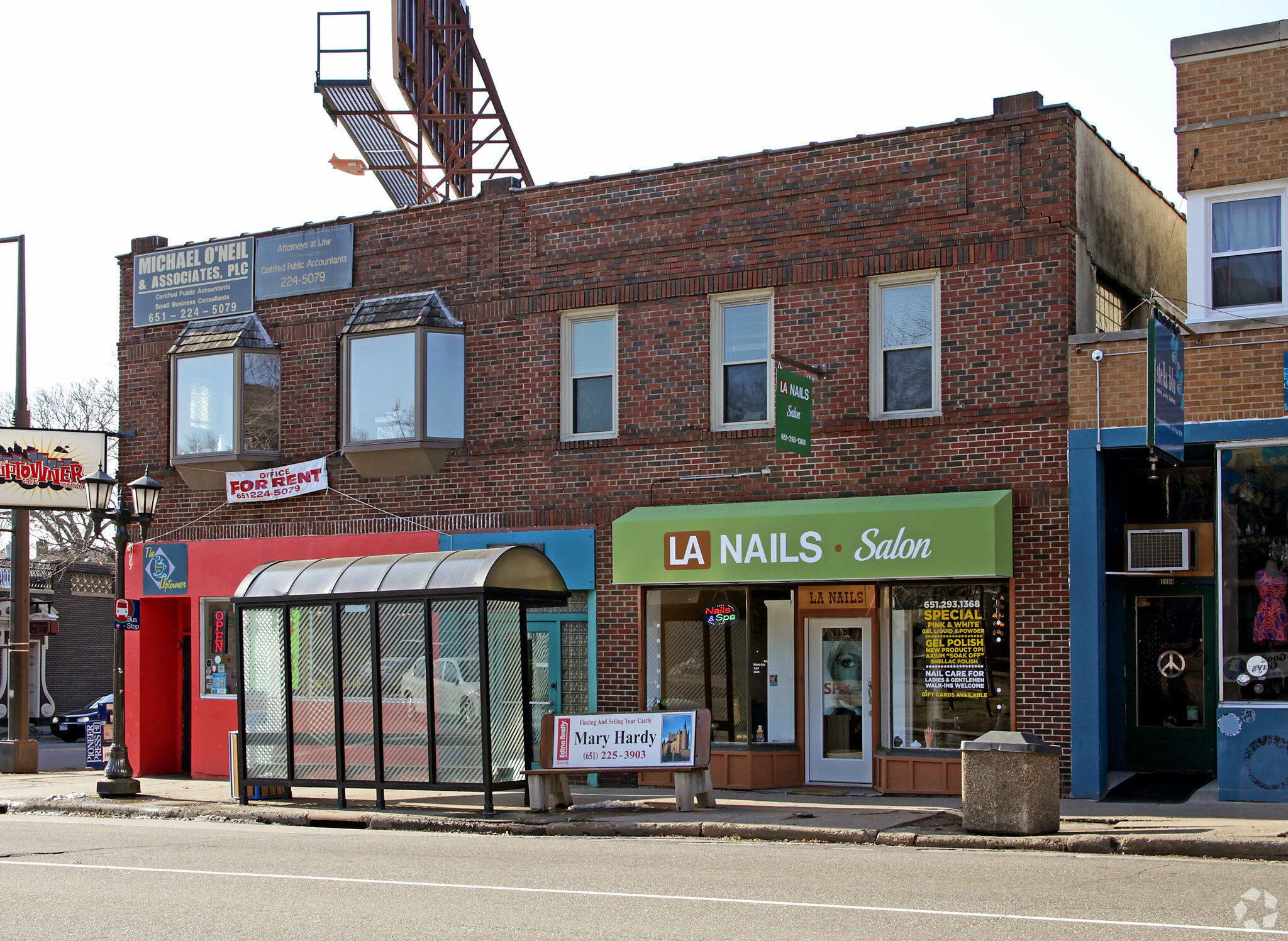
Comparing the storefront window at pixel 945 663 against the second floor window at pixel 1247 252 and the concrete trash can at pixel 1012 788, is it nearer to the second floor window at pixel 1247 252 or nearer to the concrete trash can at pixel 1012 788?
the concrete trash can at pixel 1012 788

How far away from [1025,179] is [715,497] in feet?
17.4

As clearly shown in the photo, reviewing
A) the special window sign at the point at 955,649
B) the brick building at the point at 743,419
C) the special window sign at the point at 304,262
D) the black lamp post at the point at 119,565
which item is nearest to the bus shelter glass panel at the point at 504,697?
the brick building at the point at 743,419

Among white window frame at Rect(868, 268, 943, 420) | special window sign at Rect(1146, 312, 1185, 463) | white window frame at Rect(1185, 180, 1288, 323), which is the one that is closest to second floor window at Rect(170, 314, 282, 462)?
white window frame at Rect(868, 268, 943, 420)

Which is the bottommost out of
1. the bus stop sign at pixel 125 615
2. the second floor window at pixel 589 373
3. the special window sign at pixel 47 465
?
the bus stop sign at pixel 125 615

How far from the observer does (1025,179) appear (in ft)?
51.4

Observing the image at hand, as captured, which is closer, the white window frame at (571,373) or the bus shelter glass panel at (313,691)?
the bus shelter glass panel at (313,691)

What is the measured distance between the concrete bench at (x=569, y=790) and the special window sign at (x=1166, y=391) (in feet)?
19.3

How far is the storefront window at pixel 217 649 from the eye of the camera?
21.1 m

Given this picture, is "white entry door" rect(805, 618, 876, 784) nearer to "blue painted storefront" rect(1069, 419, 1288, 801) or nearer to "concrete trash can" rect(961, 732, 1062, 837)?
"blue painted storefront" rect(1069, 419, 1288, 801)

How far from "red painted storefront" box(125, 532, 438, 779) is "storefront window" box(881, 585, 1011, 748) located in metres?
7.58

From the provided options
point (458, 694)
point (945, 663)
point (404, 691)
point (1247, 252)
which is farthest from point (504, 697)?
point (1247, 252)

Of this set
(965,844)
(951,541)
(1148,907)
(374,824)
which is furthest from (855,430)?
(1148,907)

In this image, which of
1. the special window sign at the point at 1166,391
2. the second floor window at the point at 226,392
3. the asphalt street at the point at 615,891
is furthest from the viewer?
the second floor window at the point at 226,392

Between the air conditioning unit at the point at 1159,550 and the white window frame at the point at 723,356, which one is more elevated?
the white window frame at the point at 723,356
